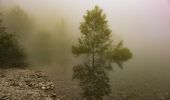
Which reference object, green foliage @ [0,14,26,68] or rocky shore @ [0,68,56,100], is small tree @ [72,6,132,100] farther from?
green foliage @ [0,14,26,68]

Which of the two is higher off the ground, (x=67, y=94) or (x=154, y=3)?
(x=154, y=3)

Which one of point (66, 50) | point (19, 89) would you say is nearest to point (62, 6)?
point (66, 50)

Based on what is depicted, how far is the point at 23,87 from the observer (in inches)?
1184

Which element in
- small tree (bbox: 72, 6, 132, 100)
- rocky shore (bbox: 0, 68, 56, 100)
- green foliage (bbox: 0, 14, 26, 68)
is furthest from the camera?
green foliage (bbox: 0, 14, 26, 68)

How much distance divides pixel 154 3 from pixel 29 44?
13392 centimetres

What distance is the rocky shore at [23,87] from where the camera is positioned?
1052 inches

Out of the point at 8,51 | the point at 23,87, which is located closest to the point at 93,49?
the point at 23,87

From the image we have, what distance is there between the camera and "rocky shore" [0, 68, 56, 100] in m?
26.7

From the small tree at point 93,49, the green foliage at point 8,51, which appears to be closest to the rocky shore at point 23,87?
the small tree at point 93,49

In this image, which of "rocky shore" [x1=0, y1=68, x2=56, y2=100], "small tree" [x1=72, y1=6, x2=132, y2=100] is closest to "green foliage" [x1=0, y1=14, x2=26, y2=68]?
"rocky shore" [x1=0, y1=68, x2=56, y2=100]

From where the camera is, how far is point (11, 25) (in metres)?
65.8

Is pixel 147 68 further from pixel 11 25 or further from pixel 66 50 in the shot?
pixel 11 25

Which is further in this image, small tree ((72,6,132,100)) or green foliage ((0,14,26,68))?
green foliage ((0,14,26,68))

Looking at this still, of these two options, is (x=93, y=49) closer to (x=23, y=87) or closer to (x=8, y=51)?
(x=23, y=87)
